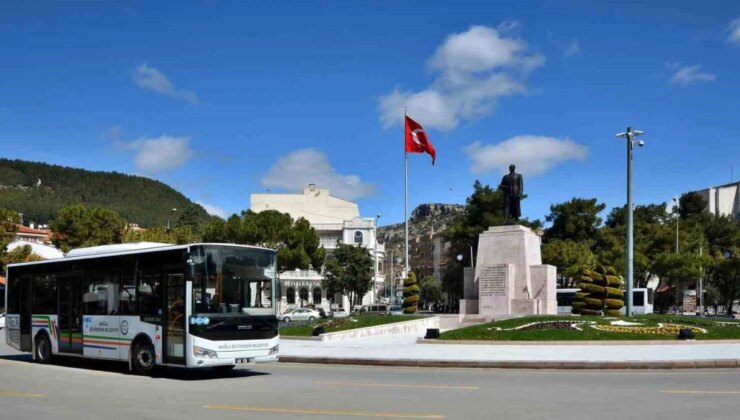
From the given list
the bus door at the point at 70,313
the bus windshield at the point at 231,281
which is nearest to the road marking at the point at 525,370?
the bus windshield at the point at 231,281

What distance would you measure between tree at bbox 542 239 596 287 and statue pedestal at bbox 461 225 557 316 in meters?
27.0

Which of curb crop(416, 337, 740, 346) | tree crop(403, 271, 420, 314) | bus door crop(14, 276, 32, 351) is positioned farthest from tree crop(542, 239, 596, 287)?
bus door crop(14, 276, 32, 351)

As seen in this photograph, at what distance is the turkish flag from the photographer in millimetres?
39594

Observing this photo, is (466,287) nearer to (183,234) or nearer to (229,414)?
(229,414)

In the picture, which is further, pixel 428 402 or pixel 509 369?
pixel 509 369

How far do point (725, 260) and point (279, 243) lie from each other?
4074cm

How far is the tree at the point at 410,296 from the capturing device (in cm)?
4250

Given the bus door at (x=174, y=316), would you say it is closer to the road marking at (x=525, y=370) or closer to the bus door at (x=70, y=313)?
the road marking at (x=525, y=370)

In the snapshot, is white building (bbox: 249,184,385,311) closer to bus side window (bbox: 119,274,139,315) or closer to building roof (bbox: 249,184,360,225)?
building roof (bbox: 249,184,360,225)

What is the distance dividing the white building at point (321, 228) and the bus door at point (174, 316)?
2562 inches

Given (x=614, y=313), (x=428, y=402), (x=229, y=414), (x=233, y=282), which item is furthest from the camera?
(x=614, y=313)

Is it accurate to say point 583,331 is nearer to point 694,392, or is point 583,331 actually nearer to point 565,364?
point 565,364

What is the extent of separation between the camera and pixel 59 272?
19203 mm

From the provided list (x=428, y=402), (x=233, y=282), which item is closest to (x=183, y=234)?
(x=233, y=282)
